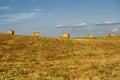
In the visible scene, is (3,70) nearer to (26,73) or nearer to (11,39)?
(26,73)

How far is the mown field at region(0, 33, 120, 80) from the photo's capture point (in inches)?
662

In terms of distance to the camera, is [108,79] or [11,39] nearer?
[108,79]

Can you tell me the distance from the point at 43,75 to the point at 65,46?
697 inches

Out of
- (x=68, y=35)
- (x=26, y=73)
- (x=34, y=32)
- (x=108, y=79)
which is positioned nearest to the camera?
(x=108, y=79)

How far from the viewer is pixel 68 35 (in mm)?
51094

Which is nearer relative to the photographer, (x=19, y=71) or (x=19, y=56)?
(x=19, y=71)

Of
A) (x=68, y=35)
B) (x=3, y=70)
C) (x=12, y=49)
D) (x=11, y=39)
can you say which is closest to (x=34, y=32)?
(x=68, y=35)

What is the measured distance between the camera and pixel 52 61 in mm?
23953

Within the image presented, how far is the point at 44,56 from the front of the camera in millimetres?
26703

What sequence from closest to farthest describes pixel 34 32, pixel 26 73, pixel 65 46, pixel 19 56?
1. pixel 26 73
2. pixel 19 56
3. pixel 65 46
4. pixel 34 32

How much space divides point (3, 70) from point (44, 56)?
8774 millimetres

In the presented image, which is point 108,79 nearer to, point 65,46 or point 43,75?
point 43,75

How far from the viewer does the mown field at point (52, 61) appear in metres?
16.8

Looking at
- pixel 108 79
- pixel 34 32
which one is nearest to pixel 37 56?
pixel 108 79
